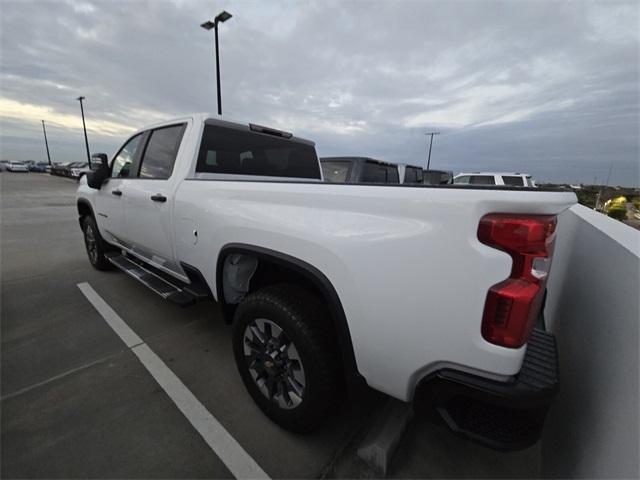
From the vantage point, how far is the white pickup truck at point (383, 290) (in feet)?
3.66

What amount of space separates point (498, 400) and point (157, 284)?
287 cm

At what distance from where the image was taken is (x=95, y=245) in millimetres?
4531

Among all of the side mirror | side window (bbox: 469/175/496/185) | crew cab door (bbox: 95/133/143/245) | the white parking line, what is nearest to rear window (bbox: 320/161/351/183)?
crew cab door (bbox: 95/133/143/245)

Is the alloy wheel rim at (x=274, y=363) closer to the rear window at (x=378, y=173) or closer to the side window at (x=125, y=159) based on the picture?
the side window at (x=125, y=159)

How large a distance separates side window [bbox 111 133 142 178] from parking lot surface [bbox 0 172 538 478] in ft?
5.25

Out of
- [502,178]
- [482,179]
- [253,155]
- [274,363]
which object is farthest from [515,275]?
[482,179]

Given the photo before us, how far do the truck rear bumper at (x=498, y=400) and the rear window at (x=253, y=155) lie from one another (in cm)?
242

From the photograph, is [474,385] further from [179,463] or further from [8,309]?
[8,309]

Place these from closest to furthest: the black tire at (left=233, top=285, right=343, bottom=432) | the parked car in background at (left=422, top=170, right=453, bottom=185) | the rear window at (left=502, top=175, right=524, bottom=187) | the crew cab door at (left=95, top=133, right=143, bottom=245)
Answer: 1. the black tire at (left=233, top=285, right=343, bottom=432)
2. the crew cab door at (left=95, top=133, right=143, bottom=245)
3. the rear window at (left=502, top=175, right=524, bottom=187)
4. the parked car in background at (left=422, top=170, right=453, bottom=185)

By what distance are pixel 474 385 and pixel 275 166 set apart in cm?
276

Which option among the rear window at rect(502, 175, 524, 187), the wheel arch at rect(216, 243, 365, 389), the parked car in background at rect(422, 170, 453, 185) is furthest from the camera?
the parked car in background at rect(422, 170, 453, 185)

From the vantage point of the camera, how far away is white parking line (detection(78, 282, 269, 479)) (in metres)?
1.72

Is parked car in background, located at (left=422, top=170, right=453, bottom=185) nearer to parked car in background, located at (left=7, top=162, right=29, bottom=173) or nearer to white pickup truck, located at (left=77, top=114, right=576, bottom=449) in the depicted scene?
white pickup truck, located at (left=77, top=114, right=576, bottom=449)

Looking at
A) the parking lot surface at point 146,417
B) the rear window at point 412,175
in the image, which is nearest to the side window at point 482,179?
the rear window at point 412,175
